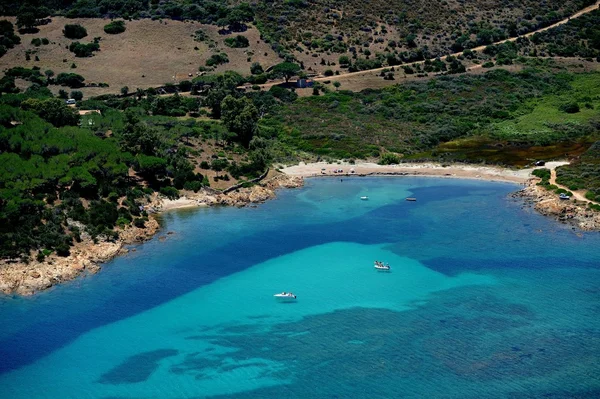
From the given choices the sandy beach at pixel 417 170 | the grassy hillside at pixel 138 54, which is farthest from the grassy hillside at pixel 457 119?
the grassy hillside at pixel 138 54

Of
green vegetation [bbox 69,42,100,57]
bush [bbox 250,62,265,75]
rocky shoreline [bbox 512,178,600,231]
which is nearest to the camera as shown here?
rocky shoreline [bbox 512,178,600,231]

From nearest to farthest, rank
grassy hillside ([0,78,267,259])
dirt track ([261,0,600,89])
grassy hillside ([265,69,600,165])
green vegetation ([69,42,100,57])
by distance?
grassy hillside ([0,78,267,259]), grassy hillside ([265,69,600,165]), green vegetation ([69,42,100,57]), dirt track ([261,0,600,89])

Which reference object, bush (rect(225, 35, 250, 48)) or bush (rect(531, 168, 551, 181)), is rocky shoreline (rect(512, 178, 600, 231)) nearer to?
bush (rect(531, 168, 551, 181))

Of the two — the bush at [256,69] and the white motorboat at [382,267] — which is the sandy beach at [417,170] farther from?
the bush at [256,69]

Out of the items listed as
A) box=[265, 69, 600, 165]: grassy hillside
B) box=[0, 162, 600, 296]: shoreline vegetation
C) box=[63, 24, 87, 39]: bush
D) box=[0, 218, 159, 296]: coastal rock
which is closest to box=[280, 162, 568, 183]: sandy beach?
box=[0, 162, 600, 296]: shoreline vegetation

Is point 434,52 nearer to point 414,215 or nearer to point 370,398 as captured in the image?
point 414,215

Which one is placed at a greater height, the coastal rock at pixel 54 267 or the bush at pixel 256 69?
the bush at pixel 256 69

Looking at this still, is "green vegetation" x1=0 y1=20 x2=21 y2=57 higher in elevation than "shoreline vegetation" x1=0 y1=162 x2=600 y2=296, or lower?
higher

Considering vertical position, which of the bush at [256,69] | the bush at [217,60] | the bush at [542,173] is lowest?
the bush at [542,173]

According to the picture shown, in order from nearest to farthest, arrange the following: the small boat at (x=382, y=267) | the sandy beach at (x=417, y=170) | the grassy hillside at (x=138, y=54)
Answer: the small boat at (x=382, y=267)
the sandy beach at (x=417, y=170)
the grassy hillside at (x=138, y=54)
